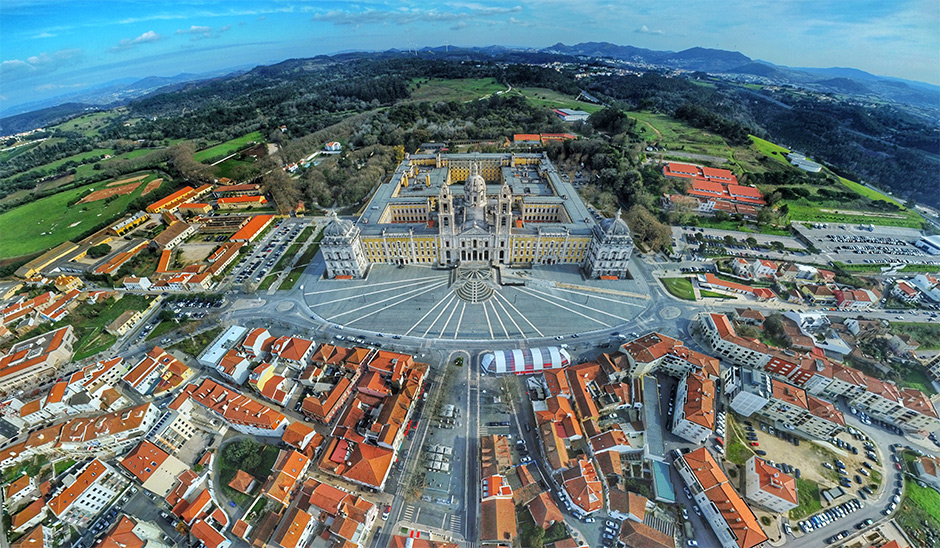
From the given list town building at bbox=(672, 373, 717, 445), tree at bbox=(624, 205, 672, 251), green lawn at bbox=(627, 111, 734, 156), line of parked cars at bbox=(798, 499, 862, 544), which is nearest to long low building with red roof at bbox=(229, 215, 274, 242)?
tree at bbox=(624, 205, 672, 251)

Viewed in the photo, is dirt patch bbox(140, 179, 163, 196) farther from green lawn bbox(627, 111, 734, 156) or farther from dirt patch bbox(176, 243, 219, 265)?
green lawn bbox(627, 111, 734, 156)

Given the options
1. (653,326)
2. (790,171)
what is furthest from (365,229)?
(790,171)

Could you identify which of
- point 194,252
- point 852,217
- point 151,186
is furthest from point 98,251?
point 852,217

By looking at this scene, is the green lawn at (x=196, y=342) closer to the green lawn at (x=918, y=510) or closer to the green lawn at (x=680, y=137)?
the green lawn at (x=918, y=510)

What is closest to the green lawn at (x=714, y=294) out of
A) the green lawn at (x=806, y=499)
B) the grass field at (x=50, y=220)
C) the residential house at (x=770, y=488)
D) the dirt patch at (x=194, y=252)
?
the green lawn at (x=806, y=499)

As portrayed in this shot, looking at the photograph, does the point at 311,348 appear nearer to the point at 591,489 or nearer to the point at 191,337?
the point at 191,337
